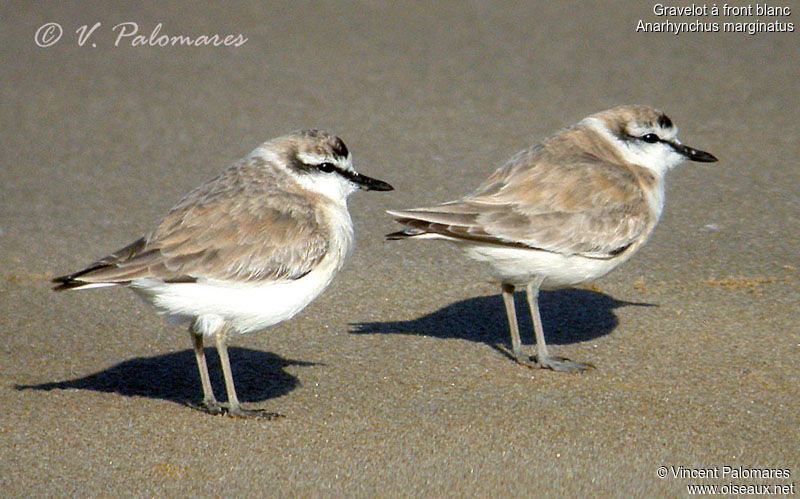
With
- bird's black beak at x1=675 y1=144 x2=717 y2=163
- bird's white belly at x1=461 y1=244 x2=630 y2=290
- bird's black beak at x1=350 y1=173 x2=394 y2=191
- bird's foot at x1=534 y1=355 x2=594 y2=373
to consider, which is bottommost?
bird's foot at x1=534 y1=355 x2=594 y2=373

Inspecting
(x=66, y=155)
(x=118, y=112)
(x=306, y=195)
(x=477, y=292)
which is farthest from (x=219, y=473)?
(x=118, y=112)

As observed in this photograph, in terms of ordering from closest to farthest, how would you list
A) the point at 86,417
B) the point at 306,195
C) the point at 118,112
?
the point at 86,417
the point at 306,195
the point at 118,112

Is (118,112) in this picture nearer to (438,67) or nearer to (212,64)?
(212,64)

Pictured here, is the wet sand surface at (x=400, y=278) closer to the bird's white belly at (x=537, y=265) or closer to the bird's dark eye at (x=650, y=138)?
the bird's white belly at (x=537, y=265)

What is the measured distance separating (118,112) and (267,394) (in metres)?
4.93

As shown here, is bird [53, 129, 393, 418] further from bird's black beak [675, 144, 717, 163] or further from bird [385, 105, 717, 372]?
bird's black beak [675, 144, 717, 163]

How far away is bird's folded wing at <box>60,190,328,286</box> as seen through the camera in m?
5.24

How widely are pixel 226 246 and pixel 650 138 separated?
9.35ft

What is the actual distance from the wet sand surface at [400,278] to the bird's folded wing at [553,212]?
2.37 ft

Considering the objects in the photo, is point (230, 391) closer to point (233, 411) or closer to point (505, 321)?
point (233, 411)

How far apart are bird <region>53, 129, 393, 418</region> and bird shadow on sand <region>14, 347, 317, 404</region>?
0.28 metres

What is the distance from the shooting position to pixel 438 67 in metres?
10.6

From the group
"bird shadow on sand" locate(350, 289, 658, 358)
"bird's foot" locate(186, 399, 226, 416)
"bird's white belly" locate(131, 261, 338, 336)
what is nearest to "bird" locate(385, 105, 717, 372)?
"bird shadow on sand" locate(350, 289, 658, 358)

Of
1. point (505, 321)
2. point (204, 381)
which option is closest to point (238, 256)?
point (204, 381)
